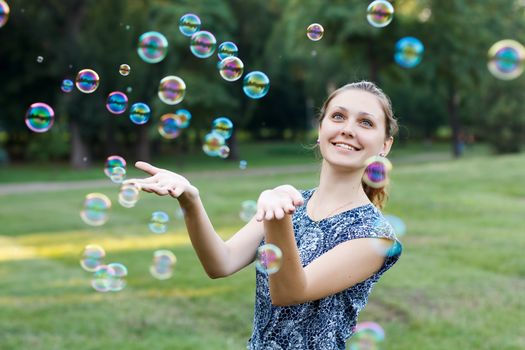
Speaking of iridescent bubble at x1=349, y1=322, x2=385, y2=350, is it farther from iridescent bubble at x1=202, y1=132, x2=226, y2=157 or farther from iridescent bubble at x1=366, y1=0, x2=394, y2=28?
iridescent bubble at x1=366, y1=0, x2=394, y2=28

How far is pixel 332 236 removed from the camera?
2.29m

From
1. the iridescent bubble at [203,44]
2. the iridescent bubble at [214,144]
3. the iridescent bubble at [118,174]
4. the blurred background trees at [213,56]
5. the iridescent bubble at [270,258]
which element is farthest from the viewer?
the blurred background trees at [213,56]

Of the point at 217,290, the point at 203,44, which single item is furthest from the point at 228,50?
the point at 217,290

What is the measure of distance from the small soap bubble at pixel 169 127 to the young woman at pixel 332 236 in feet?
6.64

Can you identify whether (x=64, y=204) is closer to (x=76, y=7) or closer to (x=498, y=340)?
(x=498, y=340)

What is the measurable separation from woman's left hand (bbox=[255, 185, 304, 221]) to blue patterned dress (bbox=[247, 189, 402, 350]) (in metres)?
0.46

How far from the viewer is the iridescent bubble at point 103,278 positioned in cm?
377

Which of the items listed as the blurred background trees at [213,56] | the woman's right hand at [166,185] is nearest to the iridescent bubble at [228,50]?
the woman's right hand at [166,185]

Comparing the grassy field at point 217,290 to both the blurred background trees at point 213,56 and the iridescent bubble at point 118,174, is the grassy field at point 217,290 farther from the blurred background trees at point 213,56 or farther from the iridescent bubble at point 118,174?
the blurred background trees at point 213,56

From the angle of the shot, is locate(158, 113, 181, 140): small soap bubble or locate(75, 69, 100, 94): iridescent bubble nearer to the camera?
locate(75, 69, 100, 94): iridescent bubble

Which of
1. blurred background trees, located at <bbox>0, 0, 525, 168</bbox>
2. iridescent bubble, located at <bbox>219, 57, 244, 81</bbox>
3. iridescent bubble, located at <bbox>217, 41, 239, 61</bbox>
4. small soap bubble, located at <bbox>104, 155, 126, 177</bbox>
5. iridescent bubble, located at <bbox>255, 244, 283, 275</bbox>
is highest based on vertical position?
blurred background trees, located at <bbox>0, 0, 525, 168</bbox>

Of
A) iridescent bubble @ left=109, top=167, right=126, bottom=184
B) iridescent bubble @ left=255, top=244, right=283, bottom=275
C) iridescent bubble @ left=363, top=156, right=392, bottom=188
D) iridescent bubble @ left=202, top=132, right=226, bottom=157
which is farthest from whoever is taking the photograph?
iridescent bubble @ left=202, top=132, right=226, bottom=157

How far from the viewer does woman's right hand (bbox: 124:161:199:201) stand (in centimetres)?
210

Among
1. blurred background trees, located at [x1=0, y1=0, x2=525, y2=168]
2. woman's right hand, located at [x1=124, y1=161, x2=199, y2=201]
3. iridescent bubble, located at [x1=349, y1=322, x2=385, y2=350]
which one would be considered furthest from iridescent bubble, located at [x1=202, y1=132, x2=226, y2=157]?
blurred background trees, located at [x1=0, y1=0, x2=525, y2=168]
